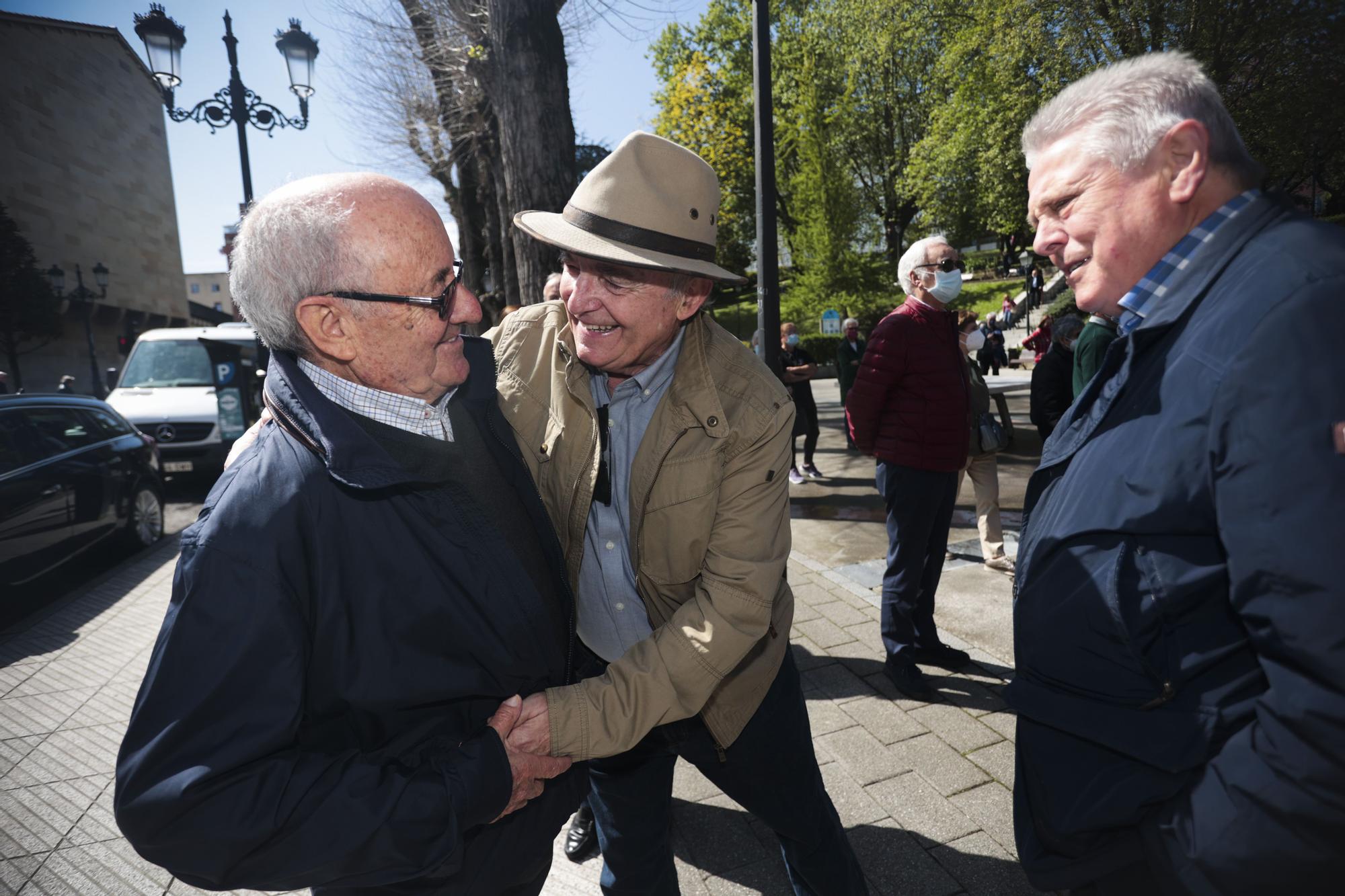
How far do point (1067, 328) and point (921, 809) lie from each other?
178 inches

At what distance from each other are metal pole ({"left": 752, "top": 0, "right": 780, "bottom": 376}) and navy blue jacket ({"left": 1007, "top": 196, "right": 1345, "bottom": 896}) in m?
4.80

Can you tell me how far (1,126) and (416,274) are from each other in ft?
135

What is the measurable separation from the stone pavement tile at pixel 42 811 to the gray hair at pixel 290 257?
2873 mm

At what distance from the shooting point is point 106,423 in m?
7.18

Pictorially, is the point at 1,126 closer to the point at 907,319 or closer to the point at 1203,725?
the point at 907,319

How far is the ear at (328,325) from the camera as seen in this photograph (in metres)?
1.39

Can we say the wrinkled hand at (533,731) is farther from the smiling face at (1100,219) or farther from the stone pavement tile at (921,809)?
the stone pavement tile at (921,809)

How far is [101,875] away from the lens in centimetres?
275

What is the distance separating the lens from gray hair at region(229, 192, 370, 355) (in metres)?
1.36

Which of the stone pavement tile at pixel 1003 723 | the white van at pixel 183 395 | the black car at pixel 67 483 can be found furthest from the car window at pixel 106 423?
the stone pavement tile at pixel 1003 723

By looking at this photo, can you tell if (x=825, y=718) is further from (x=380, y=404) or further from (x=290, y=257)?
(x=290, y=257)

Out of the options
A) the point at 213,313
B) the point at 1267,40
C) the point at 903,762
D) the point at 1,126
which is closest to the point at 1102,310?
the point at 903,762

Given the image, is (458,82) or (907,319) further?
(458,82)

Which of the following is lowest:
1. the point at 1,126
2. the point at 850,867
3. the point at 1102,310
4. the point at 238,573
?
the point at 850,867
